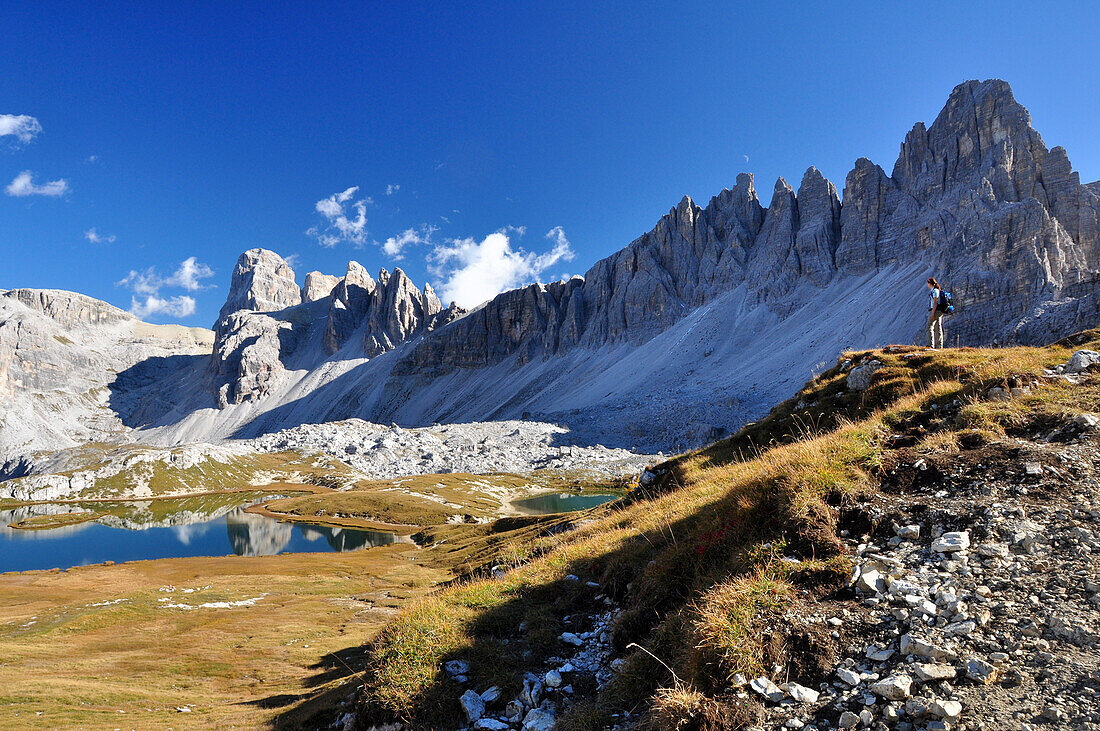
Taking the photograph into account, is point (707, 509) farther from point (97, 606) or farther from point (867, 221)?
point (867, 221)

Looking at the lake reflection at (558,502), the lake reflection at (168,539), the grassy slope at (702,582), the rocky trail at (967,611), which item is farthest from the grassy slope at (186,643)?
the lake reflection at (558,502)

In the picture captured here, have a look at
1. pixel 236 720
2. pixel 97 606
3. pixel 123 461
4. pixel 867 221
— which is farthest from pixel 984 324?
pixel 123 461

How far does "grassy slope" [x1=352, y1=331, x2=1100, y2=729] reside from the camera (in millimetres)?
6758

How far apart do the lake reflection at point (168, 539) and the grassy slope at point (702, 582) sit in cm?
8571

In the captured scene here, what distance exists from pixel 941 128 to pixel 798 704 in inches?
8248

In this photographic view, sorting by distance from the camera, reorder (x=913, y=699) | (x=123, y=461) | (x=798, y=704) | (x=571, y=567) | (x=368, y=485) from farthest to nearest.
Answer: (x=123, y=461) < (x=368, y=485) < (x=571, y=567) < (x=798, y=704) < (x=913, y=699)

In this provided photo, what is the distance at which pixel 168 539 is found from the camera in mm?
101562

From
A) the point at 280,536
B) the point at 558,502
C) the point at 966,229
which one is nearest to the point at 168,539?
the point at 280,536

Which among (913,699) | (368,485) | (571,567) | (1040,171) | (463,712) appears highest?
(1040,171)

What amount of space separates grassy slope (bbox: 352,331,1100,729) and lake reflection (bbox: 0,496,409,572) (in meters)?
85.7

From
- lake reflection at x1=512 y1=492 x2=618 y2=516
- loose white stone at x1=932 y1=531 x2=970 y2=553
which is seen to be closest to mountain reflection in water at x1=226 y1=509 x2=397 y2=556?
lake reflection at x1=512 y1=492 x2=618 y2=516

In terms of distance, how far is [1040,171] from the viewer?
128000mm

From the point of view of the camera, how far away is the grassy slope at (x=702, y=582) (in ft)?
22.2

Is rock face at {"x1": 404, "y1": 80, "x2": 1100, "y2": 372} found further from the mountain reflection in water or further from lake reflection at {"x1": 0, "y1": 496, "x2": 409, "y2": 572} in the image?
lake reflection at {"x1": 0, "y1": 496, "x2": 409, "y2": 572}
